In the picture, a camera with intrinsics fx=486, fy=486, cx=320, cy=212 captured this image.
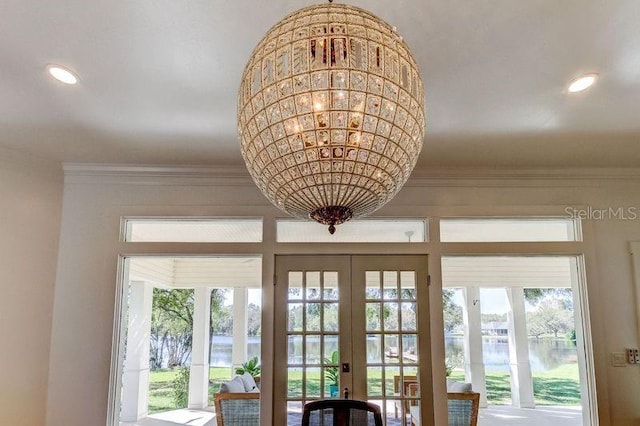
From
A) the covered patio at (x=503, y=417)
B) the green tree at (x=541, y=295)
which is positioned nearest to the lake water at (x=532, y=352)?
the green tree at (x=541, y=295)

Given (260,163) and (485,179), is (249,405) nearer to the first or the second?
(485,179)

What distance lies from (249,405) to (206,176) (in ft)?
7.76

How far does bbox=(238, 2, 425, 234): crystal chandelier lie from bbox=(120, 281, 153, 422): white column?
22.7 ft

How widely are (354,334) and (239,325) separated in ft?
16.1

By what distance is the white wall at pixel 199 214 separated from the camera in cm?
388

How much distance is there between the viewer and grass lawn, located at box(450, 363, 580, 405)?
28.2 feet

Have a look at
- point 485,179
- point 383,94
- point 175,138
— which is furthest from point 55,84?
point 485,179

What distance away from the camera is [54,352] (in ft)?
12.8

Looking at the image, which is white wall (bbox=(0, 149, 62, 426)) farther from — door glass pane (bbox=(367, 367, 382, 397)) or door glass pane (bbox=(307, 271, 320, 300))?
door glass pane (bbox=(367, 367, 382, 397))

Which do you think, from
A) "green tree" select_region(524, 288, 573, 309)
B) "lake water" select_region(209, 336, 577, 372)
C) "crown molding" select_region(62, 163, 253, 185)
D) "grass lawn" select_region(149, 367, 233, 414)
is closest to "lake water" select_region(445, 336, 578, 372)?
"lake water" select_region(209, 336, 577, 372)

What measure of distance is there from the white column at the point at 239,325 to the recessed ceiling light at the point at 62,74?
6153 mm

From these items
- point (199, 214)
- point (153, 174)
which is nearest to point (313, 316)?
point (199, 214)

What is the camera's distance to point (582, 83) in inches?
105

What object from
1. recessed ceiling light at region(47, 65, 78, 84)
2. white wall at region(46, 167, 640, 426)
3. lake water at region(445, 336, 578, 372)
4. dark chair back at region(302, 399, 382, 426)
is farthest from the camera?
lake water at region(445, 336, 578, 372)
